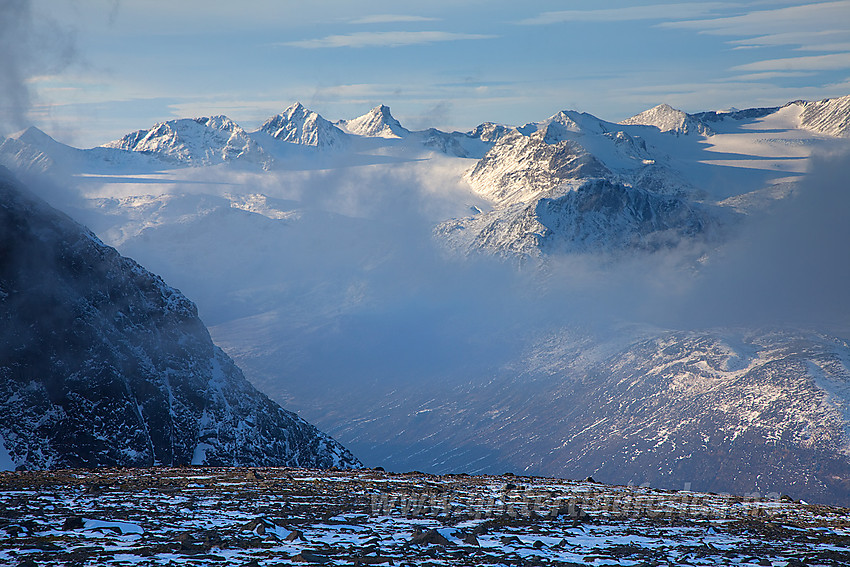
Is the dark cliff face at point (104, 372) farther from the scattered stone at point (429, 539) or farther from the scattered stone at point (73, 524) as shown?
the scattered stone at point (429, 539)

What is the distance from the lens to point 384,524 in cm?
4459

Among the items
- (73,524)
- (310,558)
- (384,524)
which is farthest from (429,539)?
(73,524)

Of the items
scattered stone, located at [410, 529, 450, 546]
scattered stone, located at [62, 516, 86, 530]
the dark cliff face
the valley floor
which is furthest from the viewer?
the dark cliff face

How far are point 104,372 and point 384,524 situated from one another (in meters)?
89.4

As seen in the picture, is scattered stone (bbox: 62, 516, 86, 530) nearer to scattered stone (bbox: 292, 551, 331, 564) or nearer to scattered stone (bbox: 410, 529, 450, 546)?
scattered stone (bbox: 292, 551, 331, 564)

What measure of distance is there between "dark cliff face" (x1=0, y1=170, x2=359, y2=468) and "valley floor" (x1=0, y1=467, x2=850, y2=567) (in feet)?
154

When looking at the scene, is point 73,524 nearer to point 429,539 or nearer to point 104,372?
point 429,539

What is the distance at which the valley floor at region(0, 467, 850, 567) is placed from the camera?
35.8m

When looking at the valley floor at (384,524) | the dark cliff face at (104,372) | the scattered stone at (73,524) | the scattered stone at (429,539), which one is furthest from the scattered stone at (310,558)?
the dark cliff face at (104,372)

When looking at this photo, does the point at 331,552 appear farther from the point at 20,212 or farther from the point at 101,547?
the point at 20,212

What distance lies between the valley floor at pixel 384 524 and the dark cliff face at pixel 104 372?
4690cm

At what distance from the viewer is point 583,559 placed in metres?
37.2

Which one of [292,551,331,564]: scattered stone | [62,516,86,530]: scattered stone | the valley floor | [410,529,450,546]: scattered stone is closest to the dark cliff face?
the valley floor

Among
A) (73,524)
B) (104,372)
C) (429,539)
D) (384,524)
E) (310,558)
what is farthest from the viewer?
(104,372)
